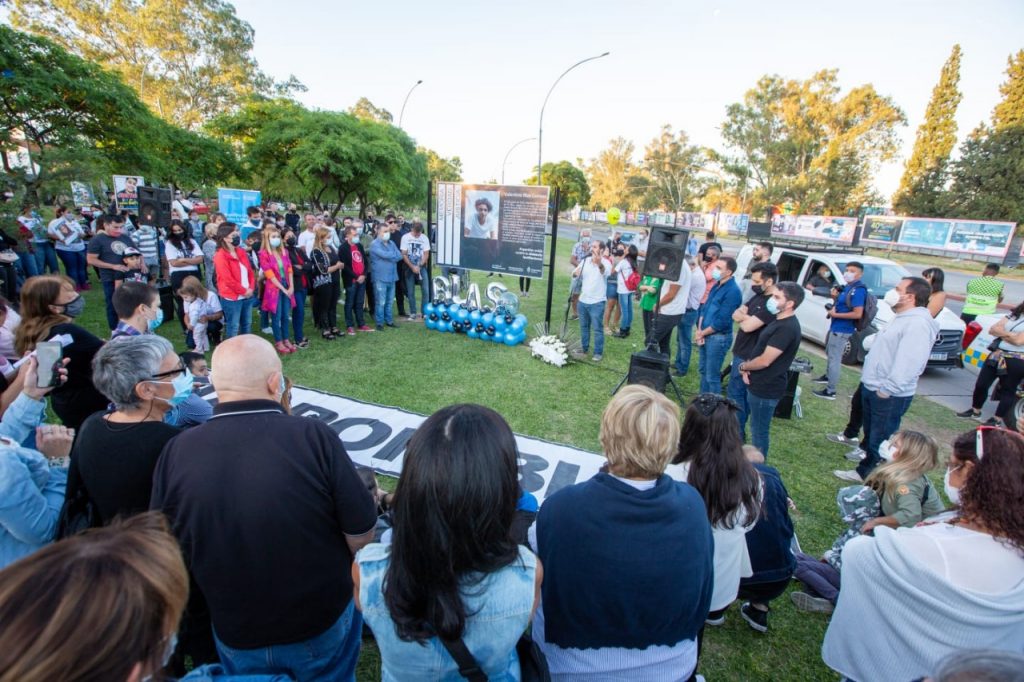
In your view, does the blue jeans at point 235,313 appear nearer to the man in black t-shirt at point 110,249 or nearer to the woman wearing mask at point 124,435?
Result: the man in black t-shirt at point 110,249

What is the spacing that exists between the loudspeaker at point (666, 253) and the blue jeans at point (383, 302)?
4831 millimetres

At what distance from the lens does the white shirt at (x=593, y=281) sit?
736 cm

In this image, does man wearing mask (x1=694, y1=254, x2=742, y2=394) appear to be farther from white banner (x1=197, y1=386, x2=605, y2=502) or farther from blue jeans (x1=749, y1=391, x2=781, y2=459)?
white banner (x1=197, y1=386, x2=605, y2=502)

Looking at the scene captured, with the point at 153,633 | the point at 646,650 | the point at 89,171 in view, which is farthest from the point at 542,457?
the point at 89,171

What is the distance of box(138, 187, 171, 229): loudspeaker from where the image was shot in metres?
7.61

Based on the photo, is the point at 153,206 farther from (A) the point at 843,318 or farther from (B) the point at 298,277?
A: (A) the point at 843,318

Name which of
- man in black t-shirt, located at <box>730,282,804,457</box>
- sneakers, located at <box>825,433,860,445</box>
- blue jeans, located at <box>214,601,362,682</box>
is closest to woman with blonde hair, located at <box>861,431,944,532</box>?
man in black t-shirt, located at <box>730,282,804,457</box>

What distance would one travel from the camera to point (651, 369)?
6.05 meters

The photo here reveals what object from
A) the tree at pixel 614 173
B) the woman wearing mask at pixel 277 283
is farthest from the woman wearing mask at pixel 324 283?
the tree at pixel 614 173

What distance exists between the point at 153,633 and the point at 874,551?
240 centimetres

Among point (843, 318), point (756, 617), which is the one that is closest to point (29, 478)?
point (756, 617)

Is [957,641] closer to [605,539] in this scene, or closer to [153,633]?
[605,539]

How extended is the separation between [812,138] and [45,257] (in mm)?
54680

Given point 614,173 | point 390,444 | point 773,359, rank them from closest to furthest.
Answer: point 773,359 < point 390,444 < point 614,173
